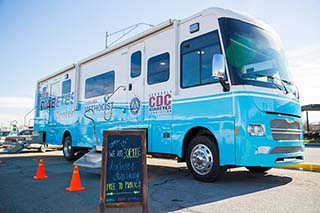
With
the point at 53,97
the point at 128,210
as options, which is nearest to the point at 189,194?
the point at 128,210

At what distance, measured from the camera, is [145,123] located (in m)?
7.21

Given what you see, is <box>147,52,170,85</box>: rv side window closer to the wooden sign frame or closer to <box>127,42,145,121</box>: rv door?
<box>127,42,145,121</box>: rv door

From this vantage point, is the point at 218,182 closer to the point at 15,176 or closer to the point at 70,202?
the point at 70,202

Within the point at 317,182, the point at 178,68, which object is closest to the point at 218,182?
the point at 317,182

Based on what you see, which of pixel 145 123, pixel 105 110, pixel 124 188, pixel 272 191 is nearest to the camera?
pixel 124 188

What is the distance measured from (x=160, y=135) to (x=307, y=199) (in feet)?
10.9

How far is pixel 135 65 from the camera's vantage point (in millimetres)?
7828

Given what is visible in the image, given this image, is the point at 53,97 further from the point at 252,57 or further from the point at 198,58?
the point at 252,57

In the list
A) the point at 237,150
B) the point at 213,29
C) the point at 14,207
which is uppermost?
the point at 213,29

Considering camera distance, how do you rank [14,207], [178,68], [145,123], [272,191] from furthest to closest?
[145,123]
[178,68]
[272,191]
[14,207]

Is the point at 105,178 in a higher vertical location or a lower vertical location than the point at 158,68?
lower

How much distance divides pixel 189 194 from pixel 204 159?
3.25 feet

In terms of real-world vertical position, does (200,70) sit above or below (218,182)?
above

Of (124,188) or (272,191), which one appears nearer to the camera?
(124,188)
